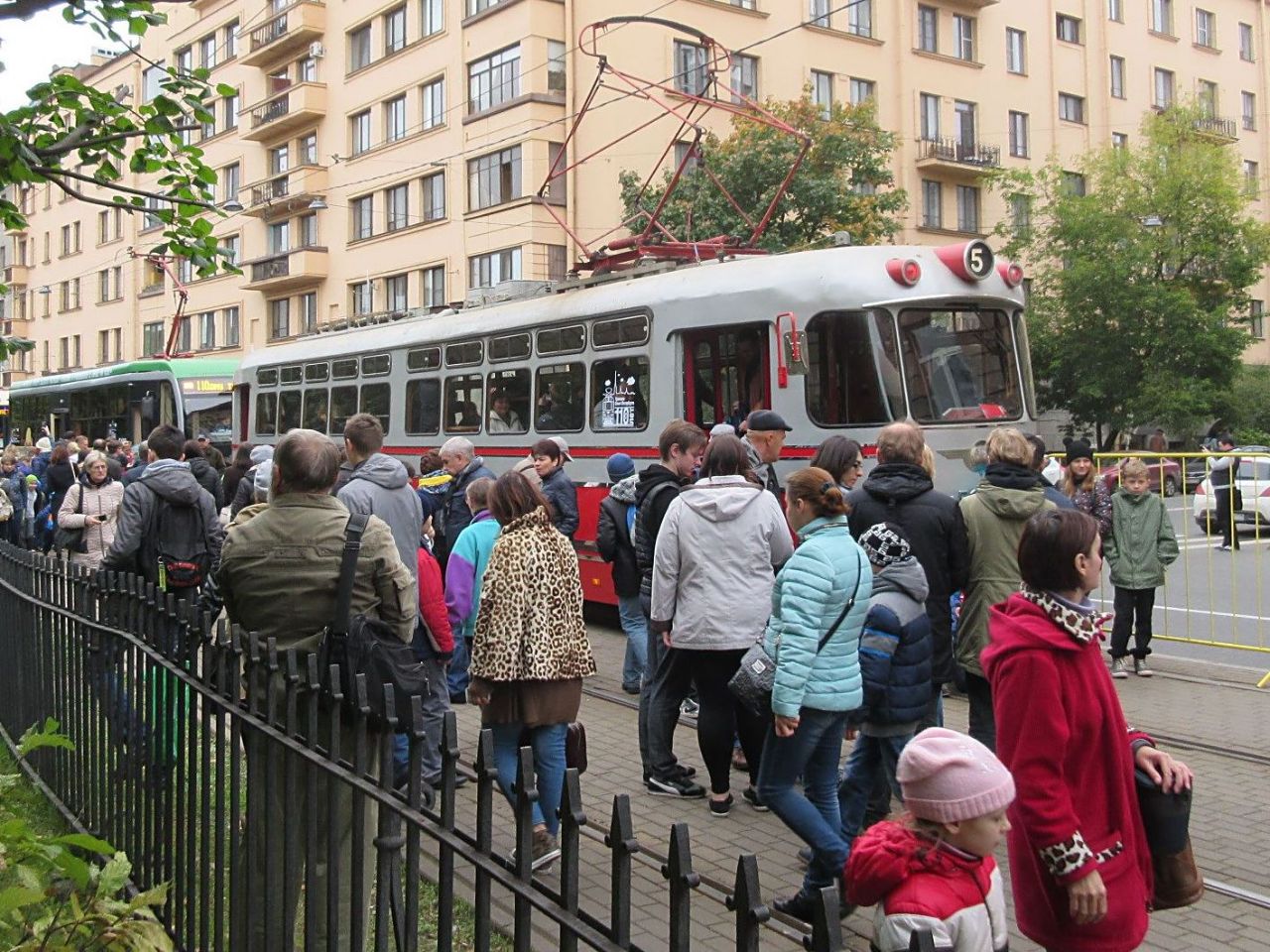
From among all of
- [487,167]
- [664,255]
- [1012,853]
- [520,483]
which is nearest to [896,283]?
[664,255]

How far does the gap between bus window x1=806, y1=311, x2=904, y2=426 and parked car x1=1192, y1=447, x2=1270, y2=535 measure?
9.26 feet

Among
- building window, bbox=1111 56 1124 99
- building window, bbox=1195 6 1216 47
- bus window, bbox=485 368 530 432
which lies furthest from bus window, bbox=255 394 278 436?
building window, bbox=1195 6 1216 47

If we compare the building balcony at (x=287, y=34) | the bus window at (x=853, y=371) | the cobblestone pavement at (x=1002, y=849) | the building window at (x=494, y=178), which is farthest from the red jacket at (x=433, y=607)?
the building balcony at (x=287, y=34)

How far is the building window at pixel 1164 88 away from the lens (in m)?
45.4

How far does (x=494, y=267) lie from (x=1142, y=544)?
86.7 feet

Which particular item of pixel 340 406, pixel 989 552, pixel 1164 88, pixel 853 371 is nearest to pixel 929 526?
pixel 989 552

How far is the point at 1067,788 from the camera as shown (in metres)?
3.21

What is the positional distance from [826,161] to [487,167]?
31.0ft

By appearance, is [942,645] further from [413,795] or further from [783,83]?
[783,83]

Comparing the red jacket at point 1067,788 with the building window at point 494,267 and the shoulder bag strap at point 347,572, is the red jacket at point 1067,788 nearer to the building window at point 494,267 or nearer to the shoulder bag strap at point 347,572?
the shoulder bag strap at point 347,572

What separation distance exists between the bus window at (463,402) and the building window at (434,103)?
22.7 m

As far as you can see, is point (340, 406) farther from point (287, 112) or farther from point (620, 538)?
point (287, 112)

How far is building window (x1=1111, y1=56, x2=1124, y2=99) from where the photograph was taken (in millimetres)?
43938

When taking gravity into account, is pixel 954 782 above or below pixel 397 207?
below
